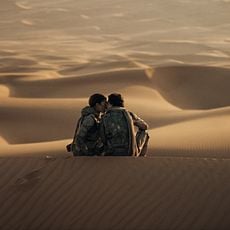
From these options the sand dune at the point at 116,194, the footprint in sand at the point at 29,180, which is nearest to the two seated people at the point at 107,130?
the sand dune at the point at 116,194

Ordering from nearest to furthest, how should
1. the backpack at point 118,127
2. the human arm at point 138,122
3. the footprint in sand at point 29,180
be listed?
the footprint in sand at point 29,180 < the backpack at point 118,127 < the human arm at point 138,122

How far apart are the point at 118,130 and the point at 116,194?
2.36 feet

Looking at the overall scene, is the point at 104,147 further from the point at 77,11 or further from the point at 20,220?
the point at 77,11

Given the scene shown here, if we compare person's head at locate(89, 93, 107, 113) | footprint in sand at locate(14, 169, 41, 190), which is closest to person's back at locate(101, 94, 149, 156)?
person's head at locate(89, 93, 107, 113)

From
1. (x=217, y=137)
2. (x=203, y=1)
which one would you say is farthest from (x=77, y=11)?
(x=217, y=137)

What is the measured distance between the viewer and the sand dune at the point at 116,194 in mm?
5441

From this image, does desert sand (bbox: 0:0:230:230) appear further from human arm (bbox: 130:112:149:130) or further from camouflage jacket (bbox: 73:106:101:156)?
human arm (bbox: 130:112:149:130)

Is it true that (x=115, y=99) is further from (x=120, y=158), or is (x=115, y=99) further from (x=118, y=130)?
(x=120, y=158)

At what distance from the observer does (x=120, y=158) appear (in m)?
6.29

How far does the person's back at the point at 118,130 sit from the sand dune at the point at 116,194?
15cm

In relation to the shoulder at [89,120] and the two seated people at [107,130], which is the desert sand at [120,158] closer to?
the two seated people at [107,130]

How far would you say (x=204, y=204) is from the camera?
5.54 m

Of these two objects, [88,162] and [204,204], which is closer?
[204,204]

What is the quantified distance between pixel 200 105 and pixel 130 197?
1070 centimetres
